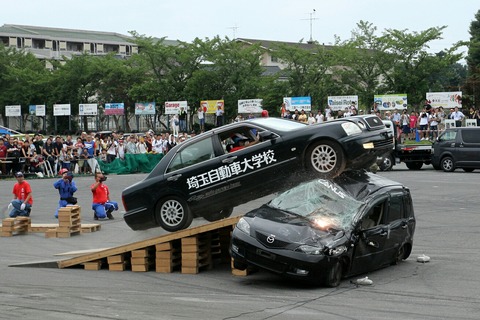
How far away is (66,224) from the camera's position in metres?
18.5

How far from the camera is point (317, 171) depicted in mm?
13305

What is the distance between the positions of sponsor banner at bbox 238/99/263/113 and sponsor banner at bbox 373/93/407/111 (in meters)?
7.85

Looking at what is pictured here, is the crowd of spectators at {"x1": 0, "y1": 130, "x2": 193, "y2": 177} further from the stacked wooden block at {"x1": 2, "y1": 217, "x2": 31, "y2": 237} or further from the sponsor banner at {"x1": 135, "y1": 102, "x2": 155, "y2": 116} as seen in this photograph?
the sponsor banner at {"x1": 135, "y1": 102, "x2": 155, "y2": 116}

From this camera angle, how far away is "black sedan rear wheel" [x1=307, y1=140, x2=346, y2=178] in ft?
43.1

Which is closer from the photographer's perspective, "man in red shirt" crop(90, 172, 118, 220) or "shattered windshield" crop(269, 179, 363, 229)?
"shattered windshield" crop(269, 179, 363, 229)

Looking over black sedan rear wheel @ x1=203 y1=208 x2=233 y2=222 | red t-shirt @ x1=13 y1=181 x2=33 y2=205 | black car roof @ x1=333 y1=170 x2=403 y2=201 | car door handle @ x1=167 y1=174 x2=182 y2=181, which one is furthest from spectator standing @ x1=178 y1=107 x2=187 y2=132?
black car roof @ x1=333 y1=170 x2=403 y2=201

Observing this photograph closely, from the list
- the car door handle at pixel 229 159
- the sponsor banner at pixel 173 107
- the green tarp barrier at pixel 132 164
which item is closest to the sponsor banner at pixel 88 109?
the sponsor banner at pixel 173 107

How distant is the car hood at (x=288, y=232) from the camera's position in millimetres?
11539

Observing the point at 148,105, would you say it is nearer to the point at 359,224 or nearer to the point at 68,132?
the point at 68,132

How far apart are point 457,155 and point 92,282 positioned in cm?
2119

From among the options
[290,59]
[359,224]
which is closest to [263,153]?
[359,224]

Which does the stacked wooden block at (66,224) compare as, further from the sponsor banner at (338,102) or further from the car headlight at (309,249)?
the sponsor banner at (338,102)

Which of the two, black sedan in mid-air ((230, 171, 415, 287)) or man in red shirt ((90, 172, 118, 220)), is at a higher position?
black sedan in mid-air ((230, 171, 415, 287))

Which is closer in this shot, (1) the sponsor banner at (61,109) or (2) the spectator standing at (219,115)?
(2) the spectator standing at (219,115)
